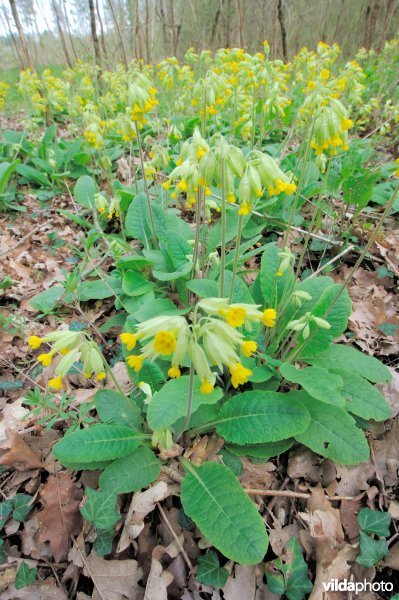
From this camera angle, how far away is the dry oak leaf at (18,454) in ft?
7.07

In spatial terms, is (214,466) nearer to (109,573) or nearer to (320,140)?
(109,573)

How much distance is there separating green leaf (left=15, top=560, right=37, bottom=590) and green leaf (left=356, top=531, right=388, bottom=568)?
152 cm

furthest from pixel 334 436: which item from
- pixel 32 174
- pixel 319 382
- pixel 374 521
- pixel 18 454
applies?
pixel 32 174

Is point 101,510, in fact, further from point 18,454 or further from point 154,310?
point 154,310

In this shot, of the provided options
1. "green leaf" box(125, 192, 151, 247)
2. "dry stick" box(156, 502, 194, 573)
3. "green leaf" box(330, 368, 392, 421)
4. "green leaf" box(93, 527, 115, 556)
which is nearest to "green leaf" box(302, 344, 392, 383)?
"green leaf" box(330, 368, 392, 421)

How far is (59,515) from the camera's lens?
6.35ft

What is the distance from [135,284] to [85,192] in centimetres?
204

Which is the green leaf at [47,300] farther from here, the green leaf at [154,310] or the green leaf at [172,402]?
the green leaf at [172,402]

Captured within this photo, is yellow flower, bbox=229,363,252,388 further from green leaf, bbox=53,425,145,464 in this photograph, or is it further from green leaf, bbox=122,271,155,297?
green leaf, bbox=122,271,155,297

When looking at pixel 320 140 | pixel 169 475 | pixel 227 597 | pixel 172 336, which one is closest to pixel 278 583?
pixel 227 597

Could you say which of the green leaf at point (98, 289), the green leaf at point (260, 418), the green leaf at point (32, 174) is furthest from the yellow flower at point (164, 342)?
the green leaf at point (32, 174)

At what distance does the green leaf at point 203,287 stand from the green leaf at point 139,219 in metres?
1.23

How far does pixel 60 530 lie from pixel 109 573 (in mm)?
338

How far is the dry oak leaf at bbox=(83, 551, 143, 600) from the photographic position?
67.2 inches
